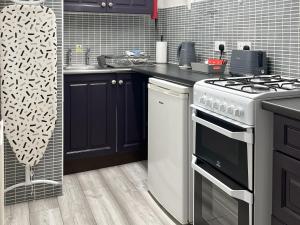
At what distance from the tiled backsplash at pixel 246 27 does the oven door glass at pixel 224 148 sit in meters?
0.72

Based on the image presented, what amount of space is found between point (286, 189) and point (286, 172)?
2.9 inches

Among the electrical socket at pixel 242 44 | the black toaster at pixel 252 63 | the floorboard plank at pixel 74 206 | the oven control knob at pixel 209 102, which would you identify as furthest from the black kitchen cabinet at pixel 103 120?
the oven control knob at pixel 209 102

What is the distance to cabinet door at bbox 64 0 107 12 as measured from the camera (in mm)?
3410

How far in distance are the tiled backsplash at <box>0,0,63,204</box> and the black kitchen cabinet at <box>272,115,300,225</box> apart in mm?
1745

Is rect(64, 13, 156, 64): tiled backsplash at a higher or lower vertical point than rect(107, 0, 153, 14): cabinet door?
lower

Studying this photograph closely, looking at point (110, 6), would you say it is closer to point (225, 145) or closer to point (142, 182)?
point (142, 182)

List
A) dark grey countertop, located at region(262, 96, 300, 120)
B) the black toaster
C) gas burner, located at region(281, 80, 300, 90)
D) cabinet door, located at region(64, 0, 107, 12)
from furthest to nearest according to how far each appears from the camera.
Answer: cabinet door, located at region(64, 0, 107, 12) < the black toaster < gas burner, located at region(281, 80, 300, 90) < dark grey countertop, located at region(262, 96, 300, 120)

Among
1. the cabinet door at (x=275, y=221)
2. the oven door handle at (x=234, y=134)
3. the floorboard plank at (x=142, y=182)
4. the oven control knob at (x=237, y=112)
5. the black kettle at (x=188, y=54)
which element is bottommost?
the floorboard plank at (x=142, y=182)

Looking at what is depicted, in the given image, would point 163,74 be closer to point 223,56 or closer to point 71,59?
point 223,56

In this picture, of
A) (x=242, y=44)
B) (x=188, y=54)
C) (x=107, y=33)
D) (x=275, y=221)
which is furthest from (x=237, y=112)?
(x=107, y=33)

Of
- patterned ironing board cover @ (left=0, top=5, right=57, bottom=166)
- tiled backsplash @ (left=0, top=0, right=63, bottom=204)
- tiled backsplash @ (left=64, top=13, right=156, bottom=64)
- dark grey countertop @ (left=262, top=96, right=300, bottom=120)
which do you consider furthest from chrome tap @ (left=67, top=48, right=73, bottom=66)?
dark grey countertop @ (left=262, top=96, right=300, bottom=120)

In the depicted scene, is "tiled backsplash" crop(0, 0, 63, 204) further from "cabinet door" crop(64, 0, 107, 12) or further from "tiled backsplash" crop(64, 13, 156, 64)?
"tiled backsplash" crop(64, 13, 156, 64)

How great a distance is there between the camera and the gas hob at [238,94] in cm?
167

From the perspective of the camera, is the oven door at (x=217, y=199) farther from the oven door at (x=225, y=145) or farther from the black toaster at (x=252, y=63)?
the black toaster at (x=252, y=63)
